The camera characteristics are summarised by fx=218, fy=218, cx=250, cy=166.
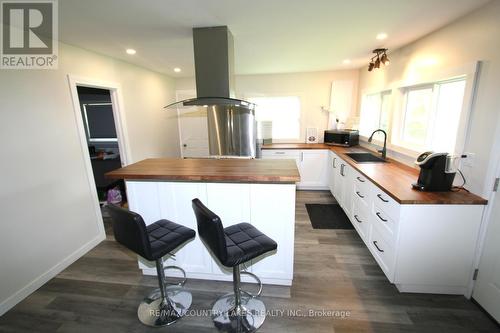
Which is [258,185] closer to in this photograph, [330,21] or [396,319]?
[396,319]

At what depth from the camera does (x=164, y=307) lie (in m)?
1.79

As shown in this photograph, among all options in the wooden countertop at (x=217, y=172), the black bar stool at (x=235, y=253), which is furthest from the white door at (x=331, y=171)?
the black bar stool at (x=235, y=253)

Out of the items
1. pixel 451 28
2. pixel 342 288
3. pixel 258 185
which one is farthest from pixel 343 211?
pixel 451 28

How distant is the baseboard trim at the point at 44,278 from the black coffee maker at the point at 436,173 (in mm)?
3657

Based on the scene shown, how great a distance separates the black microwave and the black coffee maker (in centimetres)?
230

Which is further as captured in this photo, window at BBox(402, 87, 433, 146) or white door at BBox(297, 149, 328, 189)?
white door at BBox(297, 149, 328, 189)

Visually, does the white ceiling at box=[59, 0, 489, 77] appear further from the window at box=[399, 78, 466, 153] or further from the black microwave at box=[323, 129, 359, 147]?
the black microwave at box=[323, 129, 359, 147]

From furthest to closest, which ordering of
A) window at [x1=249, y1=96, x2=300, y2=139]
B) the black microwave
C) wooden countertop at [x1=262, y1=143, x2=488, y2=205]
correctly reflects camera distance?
1. window at [x1=249, y1=96, x2=300, y2=139]
2. the black microwave
3. wooden countertop at [x1=262, y1=143, x2=488, y2=205]

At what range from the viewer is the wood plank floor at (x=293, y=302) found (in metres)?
1.67

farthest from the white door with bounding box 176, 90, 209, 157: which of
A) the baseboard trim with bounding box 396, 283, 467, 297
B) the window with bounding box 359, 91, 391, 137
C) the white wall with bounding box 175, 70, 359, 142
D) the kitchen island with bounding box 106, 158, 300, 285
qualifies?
the baseboard trim with bounding box 396, 283, 467, 297

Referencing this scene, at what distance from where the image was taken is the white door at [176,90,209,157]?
493cm

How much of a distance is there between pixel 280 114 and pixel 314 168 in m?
1.44

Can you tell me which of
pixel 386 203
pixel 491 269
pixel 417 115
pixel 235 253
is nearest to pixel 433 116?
pixel 417 115

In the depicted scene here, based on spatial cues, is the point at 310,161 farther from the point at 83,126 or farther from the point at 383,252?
the point at 83,126
